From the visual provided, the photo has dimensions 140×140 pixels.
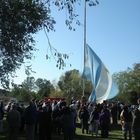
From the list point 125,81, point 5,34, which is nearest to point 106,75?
point 5,34

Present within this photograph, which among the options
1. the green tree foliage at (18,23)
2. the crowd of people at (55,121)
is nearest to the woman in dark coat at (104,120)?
the crowd of people at (55,121)

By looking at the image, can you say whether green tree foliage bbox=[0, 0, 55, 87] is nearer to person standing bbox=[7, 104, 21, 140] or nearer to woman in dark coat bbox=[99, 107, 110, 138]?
person standing bbox=[7, 104, 21, 140]

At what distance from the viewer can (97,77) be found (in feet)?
139

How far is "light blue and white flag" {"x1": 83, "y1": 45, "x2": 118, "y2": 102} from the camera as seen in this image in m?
40.3

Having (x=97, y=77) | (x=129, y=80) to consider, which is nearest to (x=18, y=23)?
(x=97, y=77)

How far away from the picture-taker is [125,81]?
110 m

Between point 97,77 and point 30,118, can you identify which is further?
point 97,77

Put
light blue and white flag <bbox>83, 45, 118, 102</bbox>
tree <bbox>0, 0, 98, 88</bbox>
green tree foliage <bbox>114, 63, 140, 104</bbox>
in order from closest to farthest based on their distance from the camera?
tree <bbox>0, 0, 98, 88</bbox>, light blue and white flag <bbox>83, 45, 118, 102</bbox>, green tree foliage <bbox>114, 63, 140, 104</bbox>

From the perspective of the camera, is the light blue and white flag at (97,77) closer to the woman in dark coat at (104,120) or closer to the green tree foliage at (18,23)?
the woman in dark coat at (104,120)

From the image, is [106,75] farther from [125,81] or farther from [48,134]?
[125,81]

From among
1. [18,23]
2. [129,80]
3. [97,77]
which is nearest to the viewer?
[18,23]

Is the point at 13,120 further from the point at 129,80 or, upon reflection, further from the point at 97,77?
the point at 129,80

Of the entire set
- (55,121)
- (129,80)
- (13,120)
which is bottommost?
(13,120)

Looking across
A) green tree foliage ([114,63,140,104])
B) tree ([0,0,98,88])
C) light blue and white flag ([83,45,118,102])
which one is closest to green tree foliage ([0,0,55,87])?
tree ([0,0,98,88])
